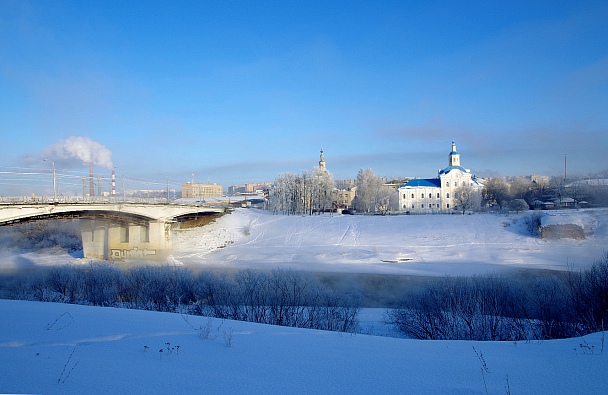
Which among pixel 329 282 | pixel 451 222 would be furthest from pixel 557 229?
pixel 329 282

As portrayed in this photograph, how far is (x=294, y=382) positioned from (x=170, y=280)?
58.6 ft

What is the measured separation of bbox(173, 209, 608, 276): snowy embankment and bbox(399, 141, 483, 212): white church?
95.6 feet

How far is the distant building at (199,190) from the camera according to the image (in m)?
111

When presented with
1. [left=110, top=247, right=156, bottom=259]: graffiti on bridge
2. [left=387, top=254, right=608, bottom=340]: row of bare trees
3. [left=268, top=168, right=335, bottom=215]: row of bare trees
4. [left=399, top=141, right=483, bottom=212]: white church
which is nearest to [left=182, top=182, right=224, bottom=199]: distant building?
[left=268, top=168, right=335, bottom=215]: row of bare trees

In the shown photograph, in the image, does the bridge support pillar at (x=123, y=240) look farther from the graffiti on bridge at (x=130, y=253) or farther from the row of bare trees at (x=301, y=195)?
the row of bare trees at (x=301, y=195)

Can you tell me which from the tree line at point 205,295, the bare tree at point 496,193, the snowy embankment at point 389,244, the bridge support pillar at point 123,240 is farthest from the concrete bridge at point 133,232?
the bare tree at point 496,193

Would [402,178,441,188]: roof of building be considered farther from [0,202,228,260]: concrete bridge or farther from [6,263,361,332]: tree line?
[6,263,361,332]: tree line

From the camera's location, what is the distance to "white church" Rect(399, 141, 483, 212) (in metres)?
77.6

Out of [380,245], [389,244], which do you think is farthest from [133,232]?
[389,244]

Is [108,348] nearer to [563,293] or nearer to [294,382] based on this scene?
[294,382]

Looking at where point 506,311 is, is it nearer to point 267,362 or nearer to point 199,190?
point 267,362

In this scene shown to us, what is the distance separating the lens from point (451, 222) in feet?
155

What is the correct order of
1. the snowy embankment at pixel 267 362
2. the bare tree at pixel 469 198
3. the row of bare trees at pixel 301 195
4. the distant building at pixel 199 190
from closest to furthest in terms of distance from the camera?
the snowy embankment at pixel 267 362
the row of bare trees at pixel 301 195
the bare tree at pixel 469 198
the distant building at pixel 199 190

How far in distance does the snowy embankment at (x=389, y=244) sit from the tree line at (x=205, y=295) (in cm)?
1244
